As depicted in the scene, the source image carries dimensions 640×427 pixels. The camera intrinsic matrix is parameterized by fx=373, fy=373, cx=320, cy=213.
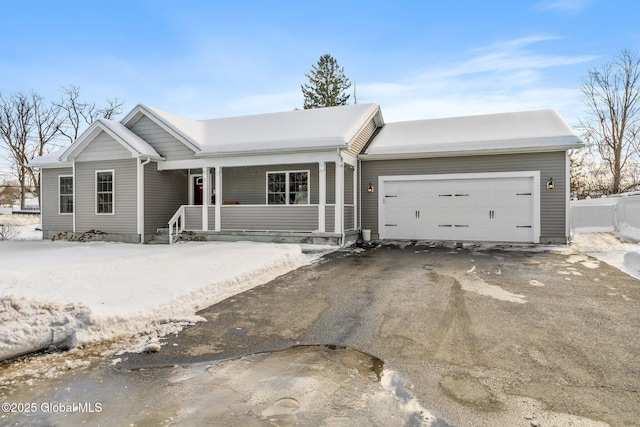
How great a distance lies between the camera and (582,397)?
274 centimetres

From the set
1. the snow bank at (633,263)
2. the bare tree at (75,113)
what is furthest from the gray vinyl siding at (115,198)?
the bare tree at (75,113)

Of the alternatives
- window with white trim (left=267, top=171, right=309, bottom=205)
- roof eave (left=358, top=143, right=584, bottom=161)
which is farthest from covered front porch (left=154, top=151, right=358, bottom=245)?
roof eave (left=358, top=143, right=584, bottom=161)

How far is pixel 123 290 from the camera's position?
5.43 m

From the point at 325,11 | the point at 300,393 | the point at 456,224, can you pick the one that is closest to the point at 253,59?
the point at 325,11

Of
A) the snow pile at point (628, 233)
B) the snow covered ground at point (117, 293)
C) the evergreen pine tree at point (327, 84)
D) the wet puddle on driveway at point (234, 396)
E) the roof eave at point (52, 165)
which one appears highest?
the evergreen pine tree at point (327, 84)

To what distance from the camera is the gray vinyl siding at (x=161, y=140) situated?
43.1 ft

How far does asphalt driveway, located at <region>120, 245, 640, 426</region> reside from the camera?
2742 mm

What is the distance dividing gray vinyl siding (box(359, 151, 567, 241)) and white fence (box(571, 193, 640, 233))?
4585mm

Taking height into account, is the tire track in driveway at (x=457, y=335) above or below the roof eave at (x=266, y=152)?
below

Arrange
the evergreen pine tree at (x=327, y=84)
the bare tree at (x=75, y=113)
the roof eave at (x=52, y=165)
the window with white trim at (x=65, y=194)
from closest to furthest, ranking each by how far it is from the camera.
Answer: the roof eave at (x=52, y=165)
the window with white trim at (x=65, y=194)
the bare tree at (x=75, y=113)
the evergreen pine tree at (x=327, y=84)

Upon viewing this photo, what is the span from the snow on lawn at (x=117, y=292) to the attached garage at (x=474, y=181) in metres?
5.34

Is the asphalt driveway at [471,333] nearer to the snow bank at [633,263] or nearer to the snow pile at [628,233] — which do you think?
the snow bank at [633,263]

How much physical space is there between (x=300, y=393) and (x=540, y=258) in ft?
27.6

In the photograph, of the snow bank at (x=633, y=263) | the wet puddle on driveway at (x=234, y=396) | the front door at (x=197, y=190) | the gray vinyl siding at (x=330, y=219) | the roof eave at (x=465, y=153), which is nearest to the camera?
the wet puddle on driveway at (x=234, y=396)
